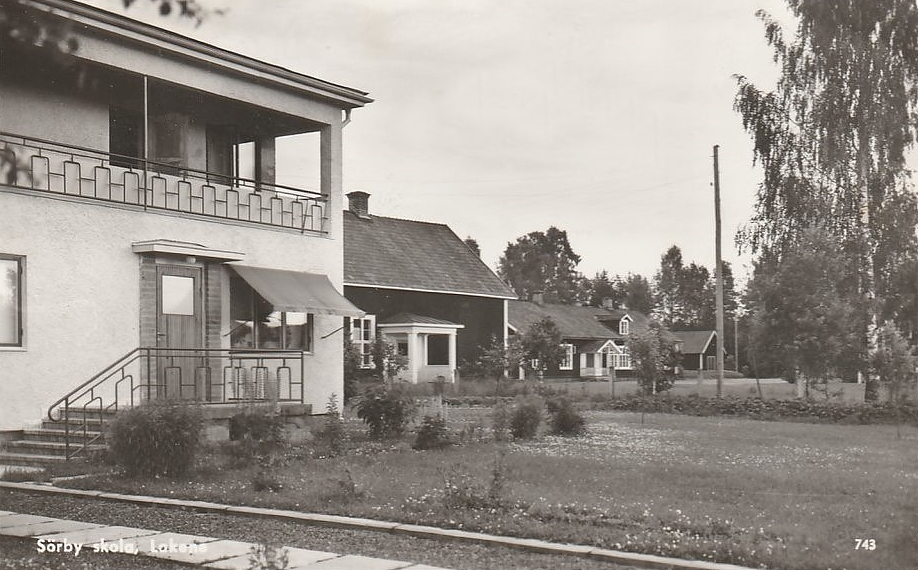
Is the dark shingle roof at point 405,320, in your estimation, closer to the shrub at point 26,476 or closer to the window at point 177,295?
the window at point 177,295

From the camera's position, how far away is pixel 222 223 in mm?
18172

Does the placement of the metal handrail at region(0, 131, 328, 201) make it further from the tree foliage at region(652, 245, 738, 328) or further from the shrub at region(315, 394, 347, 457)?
the tree foliage at region(652, 245, 738, 328)

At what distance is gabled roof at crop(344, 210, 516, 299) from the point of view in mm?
37094

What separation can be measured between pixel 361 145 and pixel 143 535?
15.7 metres

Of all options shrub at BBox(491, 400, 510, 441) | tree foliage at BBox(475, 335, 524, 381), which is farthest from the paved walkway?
tree foliage at BBox(475, 335, 524, 381)

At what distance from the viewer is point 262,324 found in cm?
1900

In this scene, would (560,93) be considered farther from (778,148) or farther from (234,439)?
(778,148)

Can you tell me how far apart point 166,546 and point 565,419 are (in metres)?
11.8

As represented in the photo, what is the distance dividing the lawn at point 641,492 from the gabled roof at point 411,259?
20558mm

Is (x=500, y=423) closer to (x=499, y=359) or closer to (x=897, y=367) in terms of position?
(x=897, y=367)

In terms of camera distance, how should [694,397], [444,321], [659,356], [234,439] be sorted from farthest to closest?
1. [444,321]
2. [694,397]
3. [659,356]
4. [234,439]

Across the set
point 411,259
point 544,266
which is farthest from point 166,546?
point 544,266

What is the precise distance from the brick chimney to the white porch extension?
580cm

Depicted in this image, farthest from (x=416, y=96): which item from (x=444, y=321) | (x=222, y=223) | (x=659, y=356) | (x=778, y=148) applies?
(x=444, y=321)
